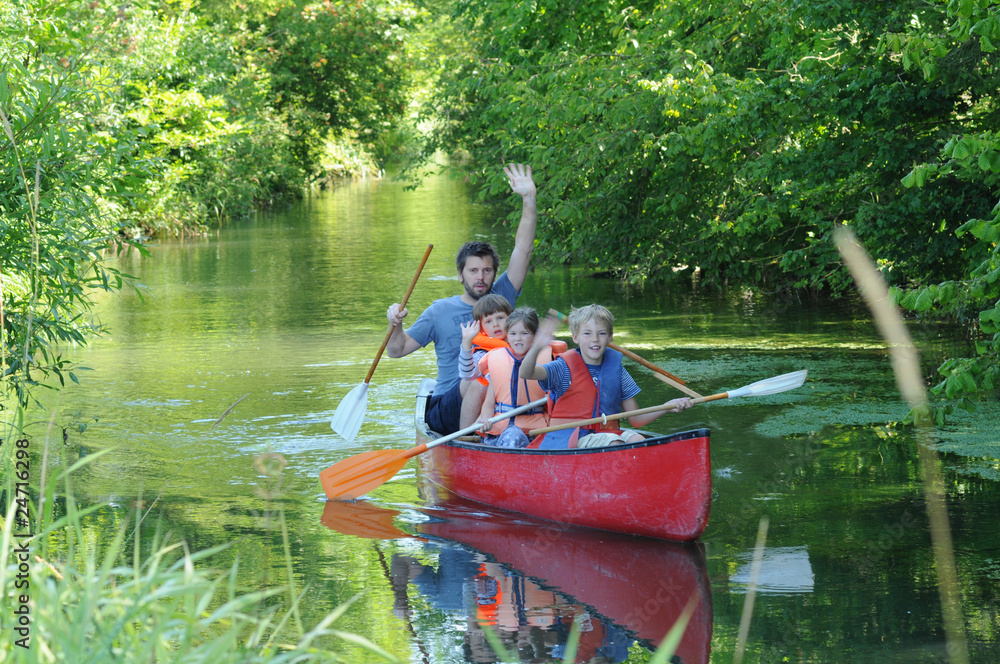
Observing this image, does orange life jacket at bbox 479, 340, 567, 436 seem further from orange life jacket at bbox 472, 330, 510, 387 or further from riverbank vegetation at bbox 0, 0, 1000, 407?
riverbank vegetation at bbox 0, 0, 1000, 407

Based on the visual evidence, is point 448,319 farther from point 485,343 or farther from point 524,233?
point 524,233

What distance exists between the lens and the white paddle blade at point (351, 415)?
6910mm

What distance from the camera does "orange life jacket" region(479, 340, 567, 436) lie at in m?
5.81

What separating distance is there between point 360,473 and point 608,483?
1.57m

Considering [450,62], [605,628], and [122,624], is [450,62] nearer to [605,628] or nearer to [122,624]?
[605,628]

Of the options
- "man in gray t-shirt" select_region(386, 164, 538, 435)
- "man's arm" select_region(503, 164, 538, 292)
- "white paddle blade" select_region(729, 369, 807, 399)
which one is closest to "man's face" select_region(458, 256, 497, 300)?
"man in gray t-shirt" select_region(386, 164, 538, 435)

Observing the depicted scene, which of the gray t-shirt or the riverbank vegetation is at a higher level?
the riverbank vegetation

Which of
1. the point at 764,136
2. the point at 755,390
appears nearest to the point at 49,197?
the point at 755,390

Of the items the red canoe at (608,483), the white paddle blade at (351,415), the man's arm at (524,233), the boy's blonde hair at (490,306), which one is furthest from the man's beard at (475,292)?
the white paddle blade at (351,415)

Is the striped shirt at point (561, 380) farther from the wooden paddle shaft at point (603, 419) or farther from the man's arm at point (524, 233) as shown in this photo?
the man's arm at point (524, 233)

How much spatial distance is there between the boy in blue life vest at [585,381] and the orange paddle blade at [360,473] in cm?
94

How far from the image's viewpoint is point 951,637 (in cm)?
390

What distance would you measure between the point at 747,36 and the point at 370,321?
4.89 m

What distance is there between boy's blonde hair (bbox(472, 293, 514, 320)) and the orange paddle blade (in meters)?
0.82
